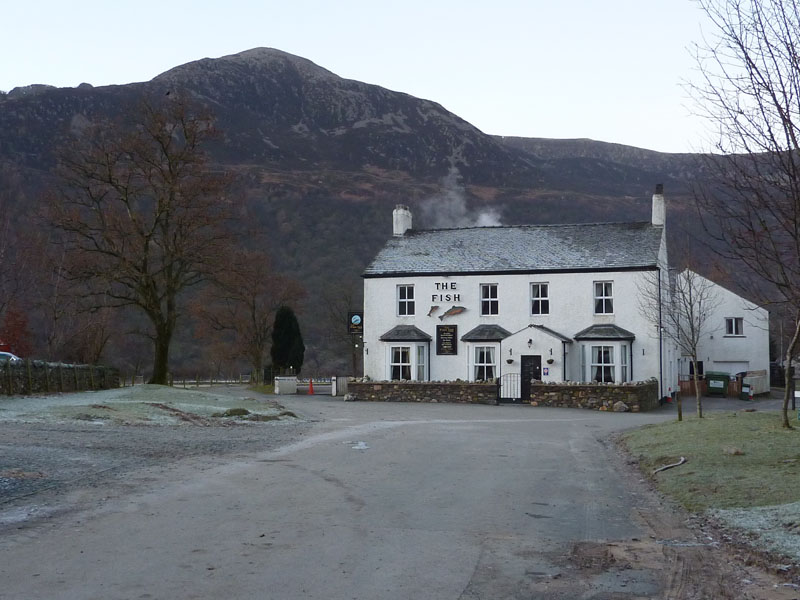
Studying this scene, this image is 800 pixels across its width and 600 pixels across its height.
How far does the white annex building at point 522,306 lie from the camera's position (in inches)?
1561

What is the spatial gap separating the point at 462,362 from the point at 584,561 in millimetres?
34649

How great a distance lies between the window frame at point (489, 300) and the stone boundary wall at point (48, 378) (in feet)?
58.7

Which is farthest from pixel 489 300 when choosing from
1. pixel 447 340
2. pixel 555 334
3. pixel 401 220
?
pixel 401 220

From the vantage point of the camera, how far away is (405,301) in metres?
44.2

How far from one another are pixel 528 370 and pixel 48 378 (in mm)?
20858

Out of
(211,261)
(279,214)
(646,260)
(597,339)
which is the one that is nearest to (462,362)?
(597,339)

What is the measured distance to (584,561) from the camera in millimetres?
7855

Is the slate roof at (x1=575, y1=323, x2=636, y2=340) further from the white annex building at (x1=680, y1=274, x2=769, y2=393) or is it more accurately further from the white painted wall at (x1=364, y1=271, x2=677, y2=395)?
the white annex building at (x1=680, y1=274, x2=769, y2=393)

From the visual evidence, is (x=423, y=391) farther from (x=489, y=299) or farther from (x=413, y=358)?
(x=489, y=299)

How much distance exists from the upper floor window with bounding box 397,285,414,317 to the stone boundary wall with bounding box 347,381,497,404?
5.04 metres

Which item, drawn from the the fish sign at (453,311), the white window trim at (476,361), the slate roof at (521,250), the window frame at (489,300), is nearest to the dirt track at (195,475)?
the white window trim at (476,361)

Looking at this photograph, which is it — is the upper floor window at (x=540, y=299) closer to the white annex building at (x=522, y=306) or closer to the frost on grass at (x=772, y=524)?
the white annex building at (x=522, y=306)

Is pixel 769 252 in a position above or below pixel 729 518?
above

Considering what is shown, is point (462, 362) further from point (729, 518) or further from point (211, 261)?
point (729, 518)
